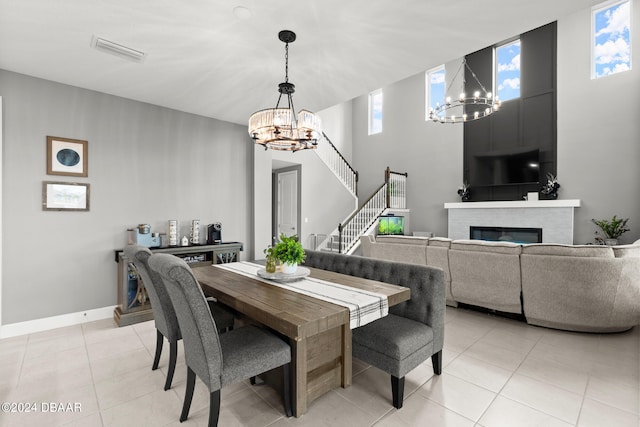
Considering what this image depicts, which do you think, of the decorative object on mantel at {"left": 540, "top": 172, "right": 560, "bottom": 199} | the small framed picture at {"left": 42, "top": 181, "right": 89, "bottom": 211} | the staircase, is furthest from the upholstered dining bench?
the decorative object on mantel at {"left": 540, "top": 172, "right": 560, "bottom": 199}

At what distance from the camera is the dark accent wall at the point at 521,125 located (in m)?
6.39

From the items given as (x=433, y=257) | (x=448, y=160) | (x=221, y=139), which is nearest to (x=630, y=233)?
(x=448, y=160)

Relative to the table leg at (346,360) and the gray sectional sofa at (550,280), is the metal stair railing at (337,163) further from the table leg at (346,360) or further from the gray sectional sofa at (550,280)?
the table leg at (346,360)

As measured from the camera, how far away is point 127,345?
118 inches

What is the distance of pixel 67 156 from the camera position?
3.49m

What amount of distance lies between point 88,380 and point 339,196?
620 centimetres

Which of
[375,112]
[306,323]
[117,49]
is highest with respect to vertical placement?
[375,112]

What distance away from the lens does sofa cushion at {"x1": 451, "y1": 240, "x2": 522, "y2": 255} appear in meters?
3.29

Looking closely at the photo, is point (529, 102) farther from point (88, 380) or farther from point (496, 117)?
point (88, 380)

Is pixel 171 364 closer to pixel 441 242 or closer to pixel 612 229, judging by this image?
pixel 441 242

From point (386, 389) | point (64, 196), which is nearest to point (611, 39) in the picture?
point (386, 389)

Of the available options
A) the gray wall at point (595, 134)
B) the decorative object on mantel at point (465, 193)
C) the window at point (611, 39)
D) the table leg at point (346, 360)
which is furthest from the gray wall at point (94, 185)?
the window at point (611, 39)

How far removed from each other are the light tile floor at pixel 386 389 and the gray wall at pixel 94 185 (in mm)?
693

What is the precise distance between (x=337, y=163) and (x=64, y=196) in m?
5.83
